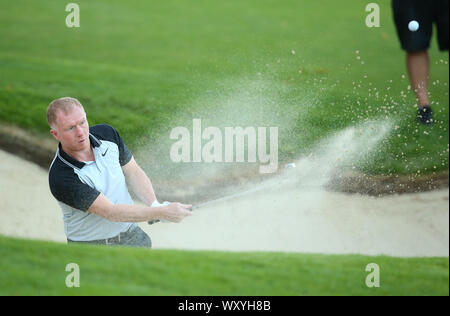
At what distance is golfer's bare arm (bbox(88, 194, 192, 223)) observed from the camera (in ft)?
11.0

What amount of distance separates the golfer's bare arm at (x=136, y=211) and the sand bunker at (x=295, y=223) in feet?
4.66

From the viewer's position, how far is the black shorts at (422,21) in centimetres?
578

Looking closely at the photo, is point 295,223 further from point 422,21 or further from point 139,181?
point 422,21

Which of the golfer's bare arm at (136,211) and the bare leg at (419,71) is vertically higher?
the bare leg at (419,71)

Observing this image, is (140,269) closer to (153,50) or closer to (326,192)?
(326,192)

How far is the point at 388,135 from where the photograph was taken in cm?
534

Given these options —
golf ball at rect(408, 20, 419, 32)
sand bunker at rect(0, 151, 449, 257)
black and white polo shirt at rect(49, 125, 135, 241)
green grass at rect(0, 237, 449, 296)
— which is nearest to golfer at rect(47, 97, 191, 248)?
black and white polo shirt at rect(49, 125, 135, 241)

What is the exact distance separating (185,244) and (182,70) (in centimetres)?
331

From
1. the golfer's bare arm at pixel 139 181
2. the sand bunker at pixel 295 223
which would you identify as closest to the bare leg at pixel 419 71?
the sand bunker at pixel 295 223

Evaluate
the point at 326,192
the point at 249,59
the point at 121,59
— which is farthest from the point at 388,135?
the point at 121,59

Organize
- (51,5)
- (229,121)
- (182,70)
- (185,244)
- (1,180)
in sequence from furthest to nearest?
(51,5) < (182,70) < (229,121) < (1,180) < (185,244)

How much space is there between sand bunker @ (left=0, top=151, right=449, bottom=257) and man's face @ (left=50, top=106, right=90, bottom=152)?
1573 millimetres

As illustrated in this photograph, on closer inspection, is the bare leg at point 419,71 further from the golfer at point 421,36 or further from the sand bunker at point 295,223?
the sand bunker at point 295,223
